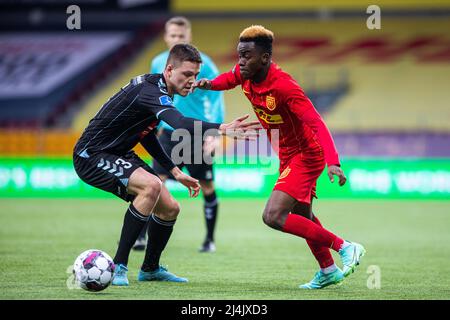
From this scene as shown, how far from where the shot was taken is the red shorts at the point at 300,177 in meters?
6.71

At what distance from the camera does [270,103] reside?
6.66 meters

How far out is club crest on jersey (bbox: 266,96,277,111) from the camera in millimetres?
6625

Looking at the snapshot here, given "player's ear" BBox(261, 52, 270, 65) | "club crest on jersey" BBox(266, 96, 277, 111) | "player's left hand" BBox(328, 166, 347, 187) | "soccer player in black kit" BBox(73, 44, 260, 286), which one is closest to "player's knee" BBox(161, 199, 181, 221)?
"soccer player in black kit" BBox(73, 44, 260, 286)

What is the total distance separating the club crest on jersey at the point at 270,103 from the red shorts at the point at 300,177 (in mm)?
470

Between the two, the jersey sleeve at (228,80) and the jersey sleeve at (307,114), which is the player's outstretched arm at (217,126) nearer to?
the jersey sleeve at (307,114)

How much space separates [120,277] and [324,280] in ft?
5.39

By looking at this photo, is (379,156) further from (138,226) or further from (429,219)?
(138,226)

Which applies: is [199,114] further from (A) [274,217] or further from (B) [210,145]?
(A) [274,217]

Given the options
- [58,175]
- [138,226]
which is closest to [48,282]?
[138,226]

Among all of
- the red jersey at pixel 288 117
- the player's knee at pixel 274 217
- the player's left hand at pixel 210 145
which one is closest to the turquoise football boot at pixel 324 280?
the player's knee at pixel 274 217

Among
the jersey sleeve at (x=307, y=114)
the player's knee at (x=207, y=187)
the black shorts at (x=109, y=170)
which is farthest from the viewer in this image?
the player's knee at (x=207, y=187)

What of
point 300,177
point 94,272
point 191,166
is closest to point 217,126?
point 300,177

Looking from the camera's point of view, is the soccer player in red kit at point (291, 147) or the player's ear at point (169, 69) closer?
the soccer player in red kit at point (291, 147)

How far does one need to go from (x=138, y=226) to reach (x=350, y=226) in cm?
621
